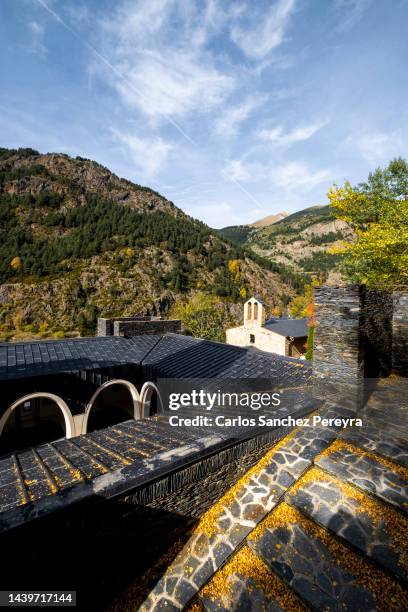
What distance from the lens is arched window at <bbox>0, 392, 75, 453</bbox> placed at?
42.0ft

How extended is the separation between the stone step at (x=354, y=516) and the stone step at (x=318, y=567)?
0.12 meters

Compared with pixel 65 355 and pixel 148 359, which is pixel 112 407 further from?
pixel 65 355

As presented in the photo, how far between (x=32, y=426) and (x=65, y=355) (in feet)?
21.0

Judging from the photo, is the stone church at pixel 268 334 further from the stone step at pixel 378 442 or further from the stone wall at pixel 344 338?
the stone step at pixel 378 442

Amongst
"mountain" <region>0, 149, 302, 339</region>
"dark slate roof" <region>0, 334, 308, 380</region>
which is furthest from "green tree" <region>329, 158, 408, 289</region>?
"mountain" <region>0, 149, 302, 339</region>

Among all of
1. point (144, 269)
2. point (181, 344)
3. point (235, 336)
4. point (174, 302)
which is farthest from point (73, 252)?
point (181, 344)

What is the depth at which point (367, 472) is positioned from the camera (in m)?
4.11

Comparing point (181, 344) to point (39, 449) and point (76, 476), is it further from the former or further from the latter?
point (76, 476)

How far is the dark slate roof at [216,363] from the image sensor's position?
9.50 meters

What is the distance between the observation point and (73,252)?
79000 millimetres

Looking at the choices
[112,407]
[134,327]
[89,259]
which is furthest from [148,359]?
[89,259]

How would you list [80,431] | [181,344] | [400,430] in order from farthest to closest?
[181,344] → [80,431] → [400,430]

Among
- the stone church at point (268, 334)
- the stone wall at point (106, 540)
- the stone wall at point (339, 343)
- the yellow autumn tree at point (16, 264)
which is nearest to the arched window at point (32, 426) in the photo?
the stone wall at point (106, 540)

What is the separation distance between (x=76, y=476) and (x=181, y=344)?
394 inches
